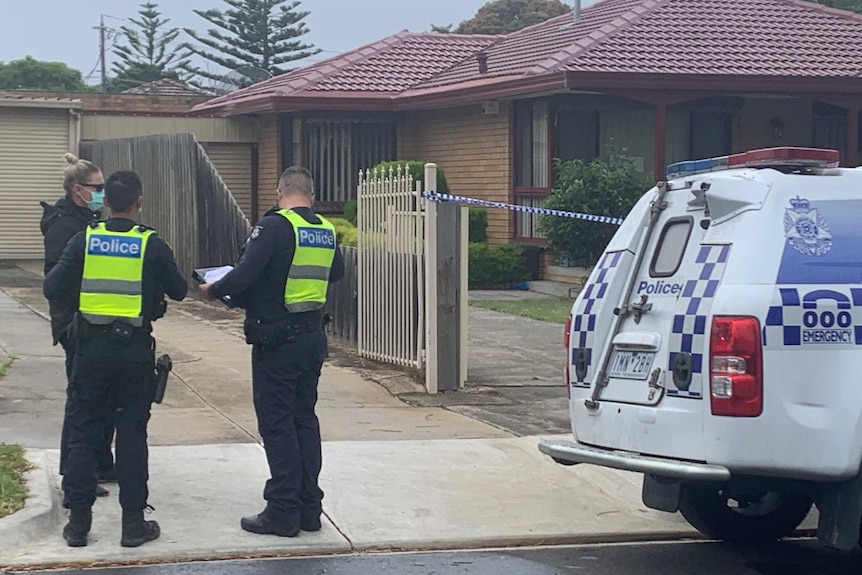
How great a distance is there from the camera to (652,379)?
5.83 m

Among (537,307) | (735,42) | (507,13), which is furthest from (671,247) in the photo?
(507,13)

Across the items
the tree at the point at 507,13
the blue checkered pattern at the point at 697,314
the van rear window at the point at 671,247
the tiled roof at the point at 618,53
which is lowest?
the blue checkered pattern at the point at 697,314

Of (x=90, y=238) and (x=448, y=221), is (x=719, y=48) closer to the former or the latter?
(x=448, y=221)

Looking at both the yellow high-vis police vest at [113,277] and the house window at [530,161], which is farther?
the house window at [530,161]

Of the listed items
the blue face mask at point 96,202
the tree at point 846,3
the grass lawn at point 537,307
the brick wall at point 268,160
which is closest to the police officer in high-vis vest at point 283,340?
the blue face mask at point 96,202

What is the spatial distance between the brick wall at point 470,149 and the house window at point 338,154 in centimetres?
55

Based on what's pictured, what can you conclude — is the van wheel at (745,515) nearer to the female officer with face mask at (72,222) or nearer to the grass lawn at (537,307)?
the female officer with face mask at (72,222)

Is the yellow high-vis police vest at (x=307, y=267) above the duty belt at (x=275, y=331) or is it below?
above

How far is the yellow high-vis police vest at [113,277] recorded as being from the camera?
6281mm

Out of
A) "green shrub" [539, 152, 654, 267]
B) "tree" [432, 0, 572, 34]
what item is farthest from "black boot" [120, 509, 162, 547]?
"tree" [432, 0, 572, 34]

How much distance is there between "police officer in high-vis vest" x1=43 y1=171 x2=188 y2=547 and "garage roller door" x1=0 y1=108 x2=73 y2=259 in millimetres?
19262

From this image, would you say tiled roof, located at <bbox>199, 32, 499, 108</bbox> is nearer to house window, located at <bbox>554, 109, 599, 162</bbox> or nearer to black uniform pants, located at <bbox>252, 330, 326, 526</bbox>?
house window, located at <bbox>554, 109, 599, 162</bbox>

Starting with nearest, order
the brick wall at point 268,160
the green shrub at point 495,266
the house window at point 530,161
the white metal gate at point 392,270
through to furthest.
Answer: the white metal gate at point 392,270 < the green shrub at point 495,266 < the house window at point 530,161 < the brick wall at point 268,160

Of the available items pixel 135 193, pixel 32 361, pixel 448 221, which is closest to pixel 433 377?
pixel 448 221
